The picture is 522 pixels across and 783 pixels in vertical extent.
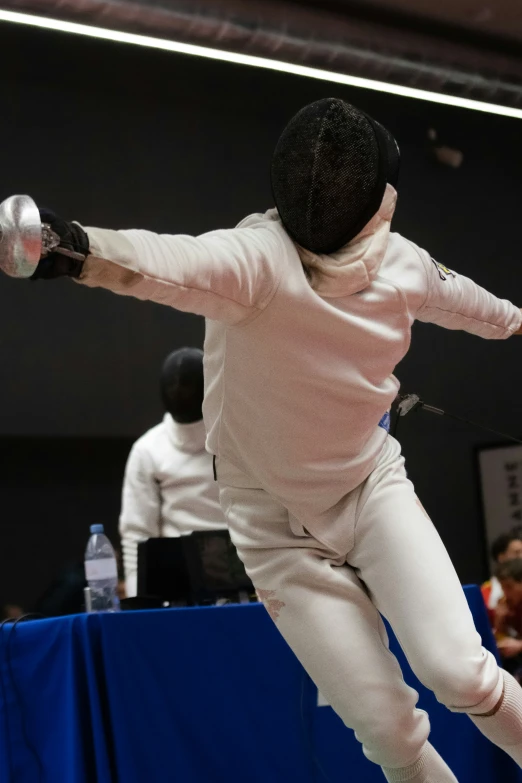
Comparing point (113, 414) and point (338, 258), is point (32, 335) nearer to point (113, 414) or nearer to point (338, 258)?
point (113, 414)

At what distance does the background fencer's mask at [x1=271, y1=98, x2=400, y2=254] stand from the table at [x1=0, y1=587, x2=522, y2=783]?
956mm

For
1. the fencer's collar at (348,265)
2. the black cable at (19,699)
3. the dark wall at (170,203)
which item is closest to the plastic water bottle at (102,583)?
the black cable at (19,699)

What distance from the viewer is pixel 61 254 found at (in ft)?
4.19

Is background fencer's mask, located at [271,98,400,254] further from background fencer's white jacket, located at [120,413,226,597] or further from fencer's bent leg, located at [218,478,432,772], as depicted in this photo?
background fencer's white jacket, located at [120,413,226,597]

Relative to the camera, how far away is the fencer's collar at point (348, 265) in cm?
167

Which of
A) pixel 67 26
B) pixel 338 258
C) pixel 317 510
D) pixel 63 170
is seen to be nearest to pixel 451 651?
pixel 317 510

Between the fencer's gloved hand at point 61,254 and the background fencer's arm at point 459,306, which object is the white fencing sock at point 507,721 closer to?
the background fencer's arm at point 459,306

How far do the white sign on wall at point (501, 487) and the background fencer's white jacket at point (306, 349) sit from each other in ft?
15.3

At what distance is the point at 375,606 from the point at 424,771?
295 millimetres

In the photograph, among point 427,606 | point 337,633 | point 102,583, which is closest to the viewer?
point 427,606

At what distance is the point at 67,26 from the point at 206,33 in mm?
751

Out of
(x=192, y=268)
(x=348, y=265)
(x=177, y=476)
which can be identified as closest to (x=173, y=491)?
(x=177, y=476)

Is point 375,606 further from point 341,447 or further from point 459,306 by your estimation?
point 459,306

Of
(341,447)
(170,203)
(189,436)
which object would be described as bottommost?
(189,436)
